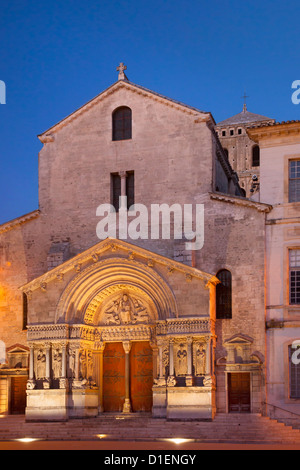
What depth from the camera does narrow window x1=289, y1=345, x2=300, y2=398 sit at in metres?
30.1

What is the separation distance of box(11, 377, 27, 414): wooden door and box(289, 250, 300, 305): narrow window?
12384 millimetres

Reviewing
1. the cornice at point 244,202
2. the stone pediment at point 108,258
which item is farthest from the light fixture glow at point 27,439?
the cornice at point 244,202

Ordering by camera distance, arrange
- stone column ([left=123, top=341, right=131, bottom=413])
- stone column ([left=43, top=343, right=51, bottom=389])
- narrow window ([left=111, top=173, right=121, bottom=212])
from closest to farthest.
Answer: stone column ([left=43, top=343, right=51, bottom=389])
stone column ([left=123, top=341, right=131, bottom=413])
narrow window ([left=111, top=173, right=121, bottom=212])

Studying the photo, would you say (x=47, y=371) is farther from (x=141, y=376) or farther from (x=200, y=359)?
(x=200, y=359)

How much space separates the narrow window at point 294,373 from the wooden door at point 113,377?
7.37 meters

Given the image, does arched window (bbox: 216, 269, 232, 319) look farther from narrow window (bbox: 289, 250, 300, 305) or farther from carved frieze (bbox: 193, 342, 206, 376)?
narrow window (bbox: 289, 250, 300, 305)

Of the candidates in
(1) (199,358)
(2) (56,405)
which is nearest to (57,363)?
(2) (56,405)

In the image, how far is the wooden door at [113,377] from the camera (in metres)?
32.9

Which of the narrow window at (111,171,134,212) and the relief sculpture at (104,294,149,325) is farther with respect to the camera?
the narrow window at (111,171,134,212)

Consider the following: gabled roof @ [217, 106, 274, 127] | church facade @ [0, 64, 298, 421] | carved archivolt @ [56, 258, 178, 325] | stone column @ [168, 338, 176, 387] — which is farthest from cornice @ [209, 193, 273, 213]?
gabled roof @ [217, 106, 274, 127]

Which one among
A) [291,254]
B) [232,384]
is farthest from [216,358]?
[291,254]

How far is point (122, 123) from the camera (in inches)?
1366

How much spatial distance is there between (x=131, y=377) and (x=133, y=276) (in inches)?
176

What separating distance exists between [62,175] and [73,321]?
708cm
